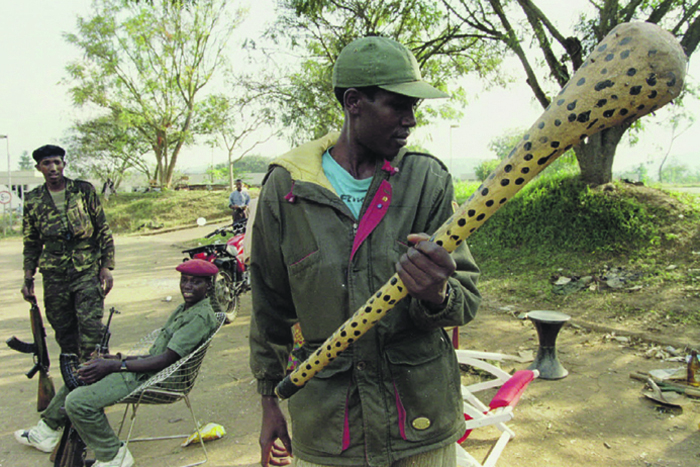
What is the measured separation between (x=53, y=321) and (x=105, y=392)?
1.52 metres

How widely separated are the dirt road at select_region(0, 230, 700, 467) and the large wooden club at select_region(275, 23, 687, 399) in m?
3.07

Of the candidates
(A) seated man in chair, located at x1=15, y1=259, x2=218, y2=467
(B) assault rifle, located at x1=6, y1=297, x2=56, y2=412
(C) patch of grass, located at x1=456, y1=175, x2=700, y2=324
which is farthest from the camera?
(C) patch of grass, located at x1=456, y1=175, x2=700, y2=324

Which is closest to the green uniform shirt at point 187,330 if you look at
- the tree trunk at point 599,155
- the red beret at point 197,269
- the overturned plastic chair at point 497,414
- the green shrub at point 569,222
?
the red beret at point 197,269

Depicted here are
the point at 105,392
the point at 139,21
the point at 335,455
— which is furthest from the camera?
the point at 139,21

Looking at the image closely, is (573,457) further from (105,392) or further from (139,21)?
(139,21)

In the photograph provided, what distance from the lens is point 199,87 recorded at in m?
29.9

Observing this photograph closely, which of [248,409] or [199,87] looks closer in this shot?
[248,409]

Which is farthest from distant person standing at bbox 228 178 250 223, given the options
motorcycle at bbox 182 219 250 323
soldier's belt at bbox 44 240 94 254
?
soldier's belt at bbox 44 240 94 254

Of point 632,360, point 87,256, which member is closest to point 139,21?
point 87,256

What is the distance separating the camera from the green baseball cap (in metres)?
1.48

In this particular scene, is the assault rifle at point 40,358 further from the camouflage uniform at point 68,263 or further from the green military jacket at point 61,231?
the green military jacket at point 61,231

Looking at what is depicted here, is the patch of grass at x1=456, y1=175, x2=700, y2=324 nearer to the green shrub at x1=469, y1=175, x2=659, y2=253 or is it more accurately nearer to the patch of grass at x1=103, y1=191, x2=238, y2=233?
the green shrub at x1=469, y1=175, x2=659, y2=253

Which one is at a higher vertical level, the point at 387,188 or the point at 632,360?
the point at 387,188

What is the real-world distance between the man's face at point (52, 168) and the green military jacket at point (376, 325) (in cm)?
380
